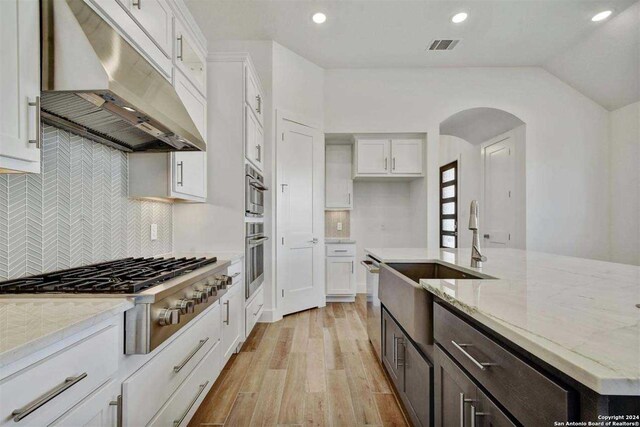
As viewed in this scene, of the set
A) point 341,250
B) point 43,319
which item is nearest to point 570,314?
point 43,319

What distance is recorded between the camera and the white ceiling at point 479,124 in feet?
14.8

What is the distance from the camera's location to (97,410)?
941mm

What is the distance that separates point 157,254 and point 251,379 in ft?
3.93

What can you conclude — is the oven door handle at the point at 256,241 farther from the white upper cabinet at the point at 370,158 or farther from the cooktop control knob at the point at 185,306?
the white upper cabinet at the point at 370,158

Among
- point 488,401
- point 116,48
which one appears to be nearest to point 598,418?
point 488,401

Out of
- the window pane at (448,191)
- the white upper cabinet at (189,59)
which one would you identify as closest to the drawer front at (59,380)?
the white upper cabinet at (189,59)

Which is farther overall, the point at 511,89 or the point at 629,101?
the point at 511,89

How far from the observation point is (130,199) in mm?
2107

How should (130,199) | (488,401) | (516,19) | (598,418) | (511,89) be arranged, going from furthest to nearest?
1. (511,89)
2. (516,19)
3. (130,199)
4. (488,401)
5. (598,418)

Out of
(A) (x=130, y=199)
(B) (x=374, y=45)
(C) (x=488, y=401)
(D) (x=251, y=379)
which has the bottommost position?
(D) (x=251, y=379)

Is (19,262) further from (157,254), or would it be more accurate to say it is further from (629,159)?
(629,159)

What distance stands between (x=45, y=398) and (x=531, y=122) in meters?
5.45

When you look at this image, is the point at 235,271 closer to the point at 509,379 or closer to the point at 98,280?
the point at 98,280

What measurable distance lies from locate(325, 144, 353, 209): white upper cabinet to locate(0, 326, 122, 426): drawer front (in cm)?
396
